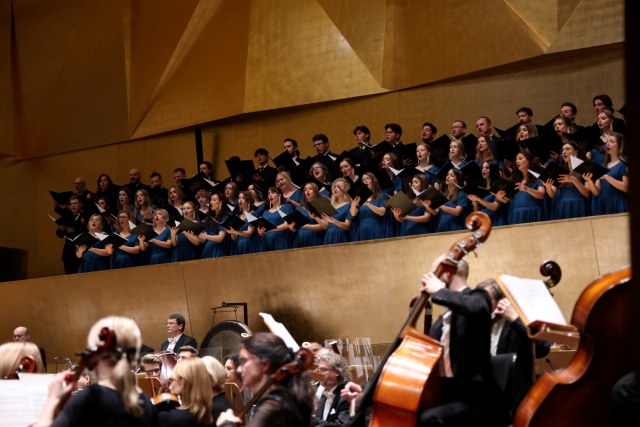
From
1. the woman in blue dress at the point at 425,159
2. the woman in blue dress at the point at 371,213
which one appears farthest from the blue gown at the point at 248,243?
the woman in blue dress at the point at 425,159

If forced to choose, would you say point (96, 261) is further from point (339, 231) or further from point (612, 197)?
point (612, 197)

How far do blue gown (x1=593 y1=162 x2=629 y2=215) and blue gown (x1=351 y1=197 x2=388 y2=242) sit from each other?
2036mm

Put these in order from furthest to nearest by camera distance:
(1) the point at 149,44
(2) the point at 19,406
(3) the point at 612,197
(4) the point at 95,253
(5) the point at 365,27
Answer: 1. (1) the point at 149,44
2. (5) the point at 365,27
3. (4) the point at 95,253
4. (3) the point at 612,197
5. (2) the point at 19,406

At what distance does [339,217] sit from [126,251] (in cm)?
281

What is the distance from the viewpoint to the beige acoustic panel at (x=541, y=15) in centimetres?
1045

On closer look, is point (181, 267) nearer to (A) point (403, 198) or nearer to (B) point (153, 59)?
(A) point (403, 198)

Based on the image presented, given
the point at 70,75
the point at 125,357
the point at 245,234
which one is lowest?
the point at 125,357

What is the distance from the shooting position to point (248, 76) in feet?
41.4

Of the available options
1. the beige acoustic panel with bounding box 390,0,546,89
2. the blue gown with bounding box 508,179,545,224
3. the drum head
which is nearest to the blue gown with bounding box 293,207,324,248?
the drum head

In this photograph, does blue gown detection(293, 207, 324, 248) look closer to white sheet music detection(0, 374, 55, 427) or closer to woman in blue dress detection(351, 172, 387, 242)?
woman in blue dress detection(351, 172, 387, 242)

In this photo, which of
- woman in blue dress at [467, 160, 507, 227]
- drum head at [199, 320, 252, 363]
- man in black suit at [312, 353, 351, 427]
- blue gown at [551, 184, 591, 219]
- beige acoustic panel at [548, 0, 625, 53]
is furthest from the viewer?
beige acoustic panel at [548, 0, 625, 53]

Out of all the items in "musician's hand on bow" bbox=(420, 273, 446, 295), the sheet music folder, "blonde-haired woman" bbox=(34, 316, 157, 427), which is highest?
"musician's hand on bow" bbox=(420, 273, 446, 295)

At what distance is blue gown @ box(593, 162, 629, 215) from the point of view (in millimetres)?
7539

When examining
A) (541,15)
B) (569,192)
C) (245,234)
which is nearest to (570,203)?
(569,192)
